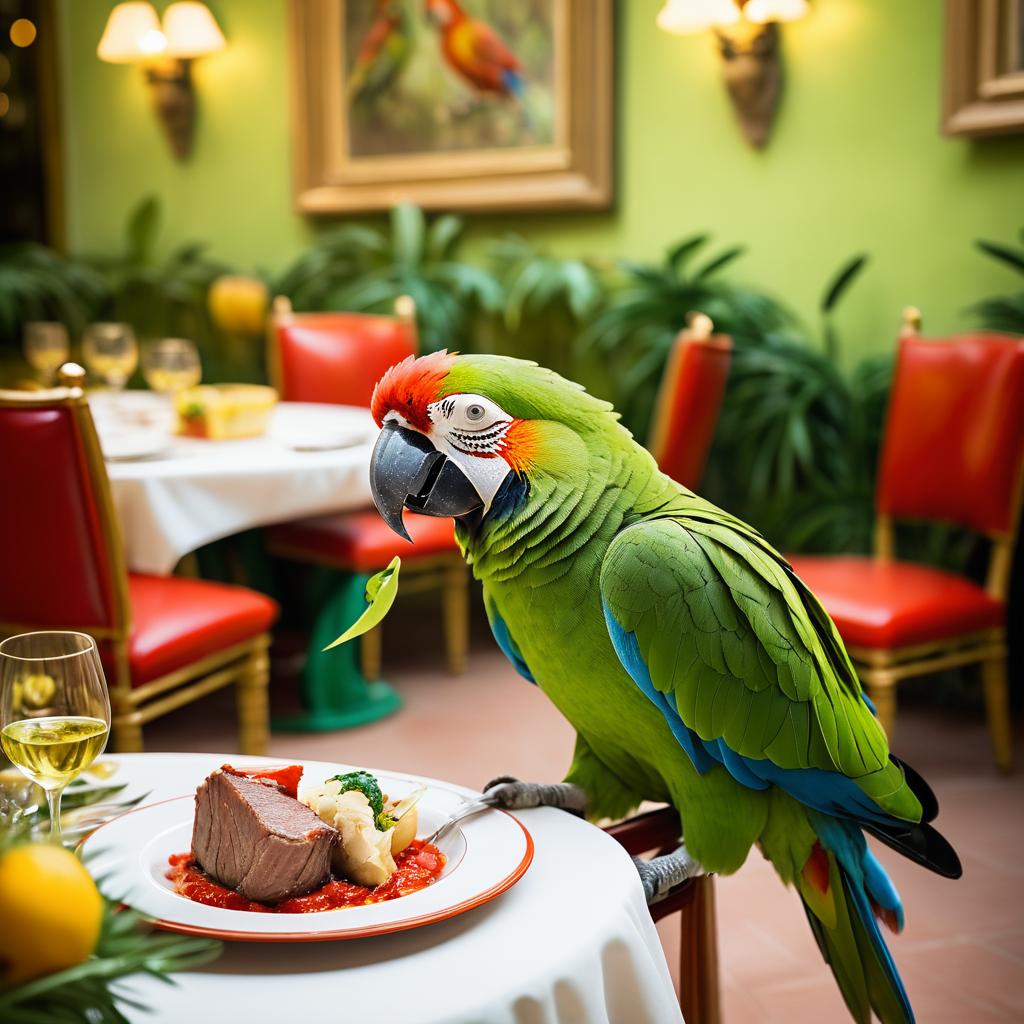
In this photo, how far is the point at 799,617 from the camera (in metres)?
1.20

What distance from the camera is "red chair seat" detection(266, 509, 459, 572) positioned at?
3.36 m

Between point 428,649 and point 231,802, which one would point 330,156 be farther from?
point 231,802

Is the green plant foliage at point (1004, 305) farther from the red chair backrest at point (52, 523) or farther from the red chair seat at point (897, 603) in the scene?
the red chair backrest at point (52, 523)

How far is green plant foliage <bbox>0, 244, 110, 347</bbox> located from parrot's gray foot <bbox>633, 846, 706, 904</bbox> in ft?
14.7

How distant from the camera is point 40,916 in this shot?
2.10ft

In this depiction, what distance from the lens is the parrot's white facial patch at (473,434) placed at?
112 cm

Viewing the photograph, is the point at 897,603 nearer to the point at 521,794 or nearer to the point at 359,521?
the point at 359,521

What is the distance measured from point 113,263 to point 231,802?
16.5ft

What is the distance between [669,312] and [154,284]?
96.6 inches

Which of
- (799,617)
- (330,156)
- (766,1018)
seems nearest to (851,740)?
(799,617)

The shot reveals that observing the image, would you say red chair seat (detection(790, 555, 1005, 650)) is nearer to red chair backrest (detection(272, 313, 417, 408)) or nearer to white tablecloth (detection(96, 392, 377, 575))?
white tablecloth (detection(96, 392, 377, 575))

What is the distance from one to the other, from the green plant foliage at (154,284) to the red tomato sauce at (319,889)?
14.8ft

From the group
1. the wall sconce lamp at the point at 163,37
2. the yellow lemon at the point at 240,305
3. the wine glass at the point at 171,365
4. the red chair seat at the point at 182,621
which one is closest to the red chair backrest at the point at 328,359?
the wine glass at the point at 171,365

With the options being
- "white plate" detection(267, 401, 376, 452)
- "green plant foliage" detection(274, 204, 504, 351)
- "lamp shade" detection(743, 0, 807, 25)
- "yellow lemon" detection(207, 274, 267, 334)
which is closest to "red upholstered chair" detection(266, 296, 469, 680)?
"white plate" detection(267, 401, 376, 452)
